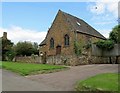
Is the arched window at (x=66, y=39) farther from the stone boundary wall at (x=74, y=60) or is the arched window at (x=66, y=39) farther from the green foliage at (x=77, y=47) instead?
the stone boundary wall at (x=74, y=60)

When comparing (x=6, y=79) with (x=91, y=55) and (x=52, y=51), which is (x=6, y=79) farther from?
(x=52, y=51)

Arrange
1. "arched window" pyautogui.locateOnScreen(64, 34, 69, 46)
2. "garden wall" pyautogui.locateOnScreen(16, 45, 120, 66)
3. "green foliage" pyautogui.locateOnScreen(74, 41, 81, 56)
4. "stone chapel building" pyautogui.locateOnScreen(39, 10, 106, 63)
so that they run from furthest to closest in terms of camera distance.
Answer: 1. "arched window" pyautogui.locateOnScreen(64, 34, 69, 46)
2. "stone chapel building" pyautogui.locateOnScreen(39, 10, 106, 63)
3. "green foliage" pyautogui.locateOnScreen(74, 41, 81, 56)
4. "garden wall" pyautogui.locateOnScreen(16, 45, 120, 66)

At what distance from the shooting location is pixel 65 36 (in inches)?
1585

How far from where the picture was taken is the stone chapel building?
3906cm

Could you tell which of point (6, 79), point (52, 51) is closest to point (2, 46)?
point (52, 51)

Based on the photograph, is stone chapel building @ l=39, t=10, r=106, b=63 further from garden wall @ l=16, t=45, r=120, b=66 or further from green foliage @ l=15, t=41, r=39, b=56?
green foliage @ l=15, t=41, r=39, b=56

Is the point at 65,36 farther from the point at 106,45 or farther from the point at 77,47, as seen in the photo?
the point at 106,45

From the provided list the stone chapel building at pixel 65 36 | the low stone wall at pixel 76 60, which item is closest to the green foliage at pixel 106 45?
the low stone wall at pixel 76 60

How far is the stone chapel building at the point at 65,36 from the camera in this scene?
39.1m

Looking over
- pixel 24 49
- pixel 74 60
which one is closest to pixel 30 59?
pixel 74 60

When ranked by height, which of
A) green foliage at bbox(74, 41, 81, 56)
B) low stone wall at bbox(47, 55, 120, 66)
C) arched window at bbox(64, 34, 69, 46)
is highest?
arched window at bbox(64, 34, 69, 46)

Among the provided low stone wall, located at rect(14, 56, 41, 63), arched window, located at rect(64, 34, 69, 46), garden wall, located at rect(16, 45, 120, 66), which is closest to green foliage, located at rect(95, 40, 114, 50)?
garden wall, located at rect(16, 45, 120, 66)

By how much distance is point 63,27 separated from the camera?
40.6 m

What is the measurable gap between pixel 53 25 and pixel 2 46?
1382 cm
